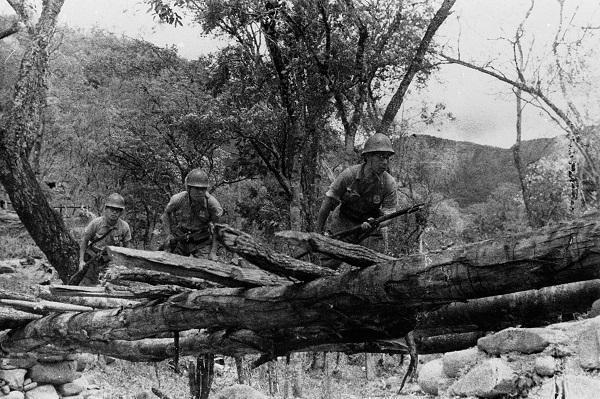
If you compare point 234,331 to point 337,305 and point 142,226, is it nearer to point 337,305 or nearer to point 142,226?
point 337,305

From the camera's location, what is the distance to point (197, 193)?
26.9 feet

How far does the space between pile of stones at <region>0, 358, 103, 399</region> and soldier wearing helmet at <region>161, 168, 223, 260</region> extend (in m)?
1.97

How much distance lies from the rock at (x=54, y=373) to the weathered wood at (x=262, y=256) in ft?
17.0

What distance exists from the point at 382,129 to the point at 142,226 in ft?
38.1

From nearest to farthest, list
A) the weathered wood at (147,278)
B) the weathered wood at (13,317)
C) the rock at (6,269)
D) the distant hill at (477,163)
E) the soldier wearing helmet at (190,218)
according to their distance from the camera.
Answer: the weathered wood at (147,278) → the weathered wood at (13,317) → the soldier wearing helmet at (190,218) → the rock at (6,269) → the distant hill at (477,163)

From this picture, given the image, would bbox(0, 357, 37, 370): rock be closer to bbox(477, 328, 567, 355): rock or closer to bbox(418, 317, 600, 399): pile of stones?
bbox(418, 317, 600, 399): pile of stones

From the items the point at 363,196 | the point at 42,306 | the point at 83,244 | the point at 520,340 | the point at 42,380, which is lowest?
the point at 42,380

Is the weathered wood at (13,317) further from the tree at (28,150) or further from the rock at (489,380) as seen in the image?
the rock at (489,380)

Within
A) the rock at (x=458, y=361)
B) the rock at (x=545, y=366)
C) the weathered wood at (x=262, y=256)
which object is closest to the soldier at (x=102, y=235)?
the rock at (x=458, y=361)

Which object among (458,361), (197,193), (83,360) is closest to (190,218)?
(197,193)

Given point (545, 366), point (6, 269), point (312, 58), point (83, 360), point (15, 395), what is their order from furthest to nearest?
point (6, 269) < point (312, 58) < point (83, 360) < point (15, 395) < point (545, 366)

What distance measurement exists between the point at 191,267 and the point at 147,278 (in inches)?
32.0

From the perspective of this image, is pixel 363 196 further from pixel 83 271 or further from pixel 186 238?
pixel 83 271

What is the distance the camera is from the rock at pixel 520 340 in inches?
239
